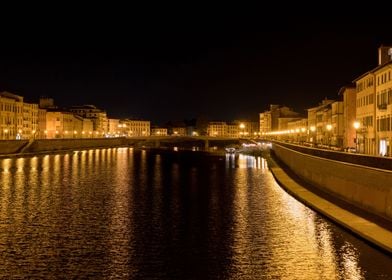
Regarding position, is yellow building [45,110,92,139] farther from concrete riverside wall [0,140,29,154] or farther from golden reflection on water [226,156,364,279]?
golden reflection on water [226,156,364,279]

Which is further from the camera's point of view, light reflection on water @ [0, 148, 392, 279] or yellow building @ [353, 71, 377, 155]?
yellow building @ [353, 71, 377, 155]

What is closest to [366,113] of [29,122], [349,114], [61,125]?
[349,114]

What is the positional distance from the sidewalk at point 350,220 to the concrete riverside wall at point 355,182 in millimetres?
875

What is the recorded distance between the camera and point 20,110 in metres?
131

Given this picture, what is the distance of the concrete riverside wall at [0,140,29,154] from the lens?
9260 centimetres

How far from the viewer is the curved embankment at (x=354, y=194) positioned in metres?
22.2

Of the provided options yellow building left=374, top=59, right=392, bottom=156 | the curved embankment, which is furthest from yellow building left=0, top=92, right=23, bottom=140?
the curved embankment

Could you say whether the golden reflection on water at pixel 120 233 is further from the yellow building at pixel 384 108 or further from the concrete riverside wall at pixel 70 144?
the concrete riverside wall at pixel 70 144

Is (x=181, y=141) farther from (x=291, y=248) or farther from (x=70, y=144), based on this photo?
(x=291, y=248)

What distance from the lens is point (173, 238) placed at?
23.3m

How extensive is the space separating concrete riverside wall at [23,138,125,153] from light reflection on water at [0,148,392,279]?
227ft

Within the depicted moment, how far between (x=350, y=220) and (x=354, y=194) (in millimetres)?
4585

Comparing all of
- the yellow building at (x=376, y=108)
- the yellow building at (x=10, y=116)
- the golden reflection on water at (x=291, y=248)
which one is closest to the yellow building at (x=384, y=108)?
the yellow building at (x=376, y=108)

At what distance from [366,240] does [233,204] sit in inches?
557
